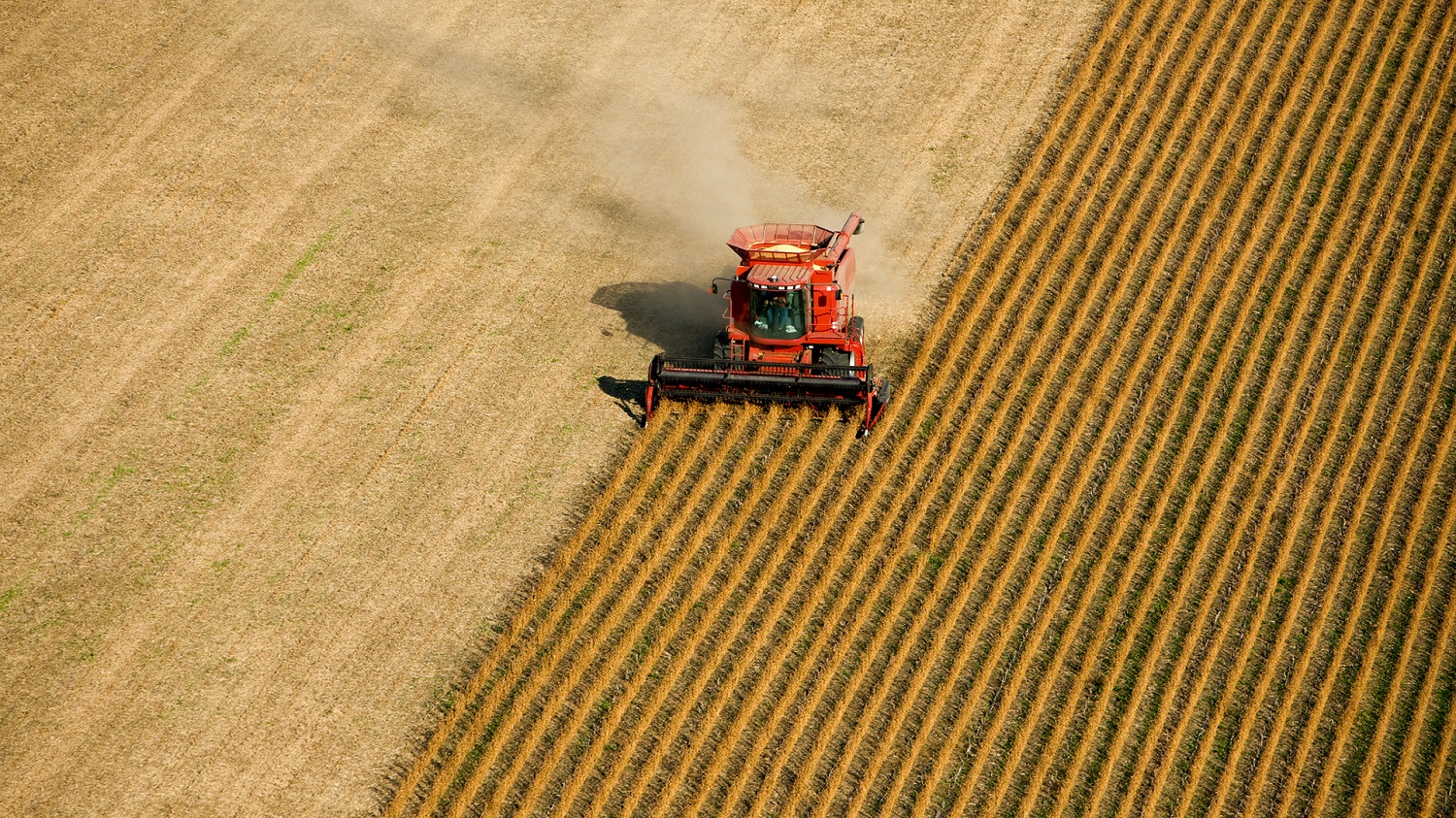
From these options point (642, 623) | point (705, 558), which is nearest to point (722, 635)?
point (642, 623)

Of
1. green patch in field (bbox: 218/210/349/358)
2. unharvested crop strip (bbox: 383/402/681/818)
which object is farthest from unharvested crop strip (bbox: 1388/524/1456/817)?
green patch in field (bbox: 218/210/349/358)

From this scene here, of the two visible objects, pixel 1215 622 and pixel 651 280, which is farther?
pixel 651 280

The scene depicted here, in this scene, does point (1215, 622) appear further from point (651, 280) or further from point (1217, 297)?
point (651, 280)

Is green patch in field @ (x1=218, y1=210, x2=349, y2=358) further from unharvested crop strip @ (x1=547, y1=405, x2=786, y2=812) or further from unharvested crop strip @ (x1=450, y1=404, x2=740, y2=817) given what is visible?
unharvested crop strip @ (x1=547, y1=405, x2=786, y2=812)

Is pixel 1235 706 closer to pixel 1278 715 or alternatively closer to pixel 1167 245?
pixel 1278 715

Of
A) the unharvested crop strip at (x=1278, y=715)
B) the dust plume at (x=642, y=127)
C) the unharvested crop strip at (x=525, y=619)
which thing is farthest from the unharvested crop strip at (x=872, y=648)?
the unharvested crop strip at (x=1278, y=715)

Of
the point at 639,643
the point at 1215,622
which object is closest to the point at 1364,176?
the point at 1215,622

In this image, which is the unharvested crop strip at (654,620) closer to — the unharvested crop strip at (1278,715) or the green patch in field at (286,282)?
the unharvested crop strip at (1278,715)
